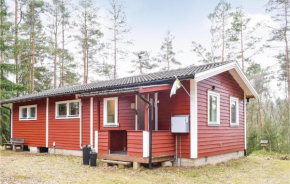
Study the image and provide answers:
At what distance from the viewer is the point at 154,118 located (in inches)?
346

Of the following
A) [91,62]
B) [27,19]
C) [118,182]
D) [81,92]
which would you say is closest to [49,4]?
[27,19]

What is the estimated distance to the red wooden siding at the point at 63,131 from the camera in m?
11.0

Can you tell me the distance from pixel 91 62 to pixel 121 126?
14411 millimetres

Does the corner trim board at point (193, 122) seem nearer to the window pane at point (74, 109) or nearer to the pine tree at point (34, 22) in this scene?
the window pane at point (74, 109)

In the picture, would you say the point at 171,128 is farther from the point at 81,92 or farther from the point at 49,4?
the point at 49,4

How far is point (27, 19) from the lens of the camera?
1984 centimetres

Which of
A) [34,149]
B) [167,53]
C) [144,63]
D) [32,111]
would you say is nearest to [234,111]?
[34,149]

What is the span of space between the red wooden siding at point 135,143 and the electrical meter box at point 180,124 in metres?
1.19

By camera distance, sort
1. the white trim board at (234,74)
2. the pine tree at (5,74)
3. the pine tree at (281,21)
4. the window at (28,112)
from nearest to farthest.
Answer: the white trim board at (234,74) → the window at (28,112) → the pine tree at (5,74) → the pine tree at (281,21)

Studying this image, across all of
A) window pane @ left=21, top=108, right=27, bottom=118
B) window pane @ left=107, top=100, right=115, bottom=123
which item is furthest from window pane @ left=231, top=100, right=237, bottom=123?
window pane @ left=21, top=108, right=27, bottom=118

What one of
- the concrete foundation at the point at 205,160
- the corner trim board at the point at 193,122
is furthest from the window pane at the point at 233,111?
the corner trim board at the point at 193,122

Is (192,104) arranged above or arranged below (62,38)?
below

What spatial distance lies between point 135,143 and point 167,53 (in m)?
17.0

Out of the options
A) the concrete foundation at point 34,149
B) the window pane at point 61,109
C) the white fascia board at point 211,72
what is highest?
the white fascia board at point 211,72
